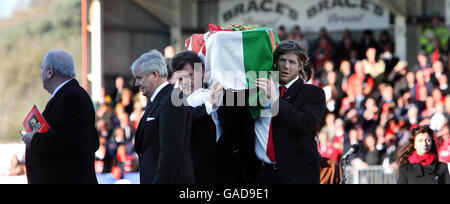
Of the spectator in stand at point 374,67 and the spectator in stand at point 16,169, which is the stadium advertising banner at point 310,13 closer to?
the spectator in stand at point 374,67

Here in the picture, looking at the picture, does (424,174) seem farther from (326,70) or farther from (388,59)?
(388,59)

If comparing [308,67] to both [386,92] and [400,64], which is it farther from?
[400,64]

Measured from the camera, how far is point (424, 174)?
7.36m

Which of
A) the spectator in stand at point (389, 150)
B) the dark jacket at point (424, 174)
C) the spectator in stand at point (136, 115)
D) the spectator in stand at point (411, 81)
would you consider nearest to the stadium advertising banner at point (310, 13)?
the spectator in stand at point (411, 81)

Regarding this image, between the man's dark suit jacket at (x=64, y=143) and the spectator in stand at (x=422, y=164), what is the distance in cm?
322

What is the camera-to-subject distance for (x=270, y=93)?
527 cm

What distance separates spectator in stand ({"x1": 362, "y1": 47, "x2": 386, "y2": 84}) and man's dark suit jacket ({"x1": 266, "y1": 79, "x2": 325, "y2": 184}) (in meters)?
11.0

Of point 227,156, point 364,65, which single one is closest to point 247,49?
point 227,156

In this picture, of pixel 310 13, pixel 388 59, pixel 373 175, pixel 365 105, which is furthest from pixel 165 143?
pixel 310 13

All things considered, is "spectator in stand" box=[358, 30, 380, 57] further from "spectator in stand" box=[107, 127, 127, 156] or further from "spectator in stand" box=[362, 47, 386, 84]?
"spectator in stand" box=[107, 127, 127, 156]

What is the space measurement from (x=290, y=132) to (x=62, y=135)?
1.53 m

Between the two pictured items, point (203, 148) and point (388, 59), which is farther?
point (388, 59)

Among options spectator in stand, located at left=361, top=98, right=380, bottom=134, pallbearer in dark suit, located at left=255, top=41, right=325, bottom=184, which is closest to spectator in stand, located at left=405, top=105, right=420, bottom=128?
spectator in stand, located at left=361, top=98, right=380, bottom=134

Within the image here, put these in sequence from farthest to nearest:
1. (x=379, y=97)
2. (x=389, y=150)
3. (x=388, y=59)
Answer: (x=388, y=59) < (x=379, y=97) < (x=389, y=150)
